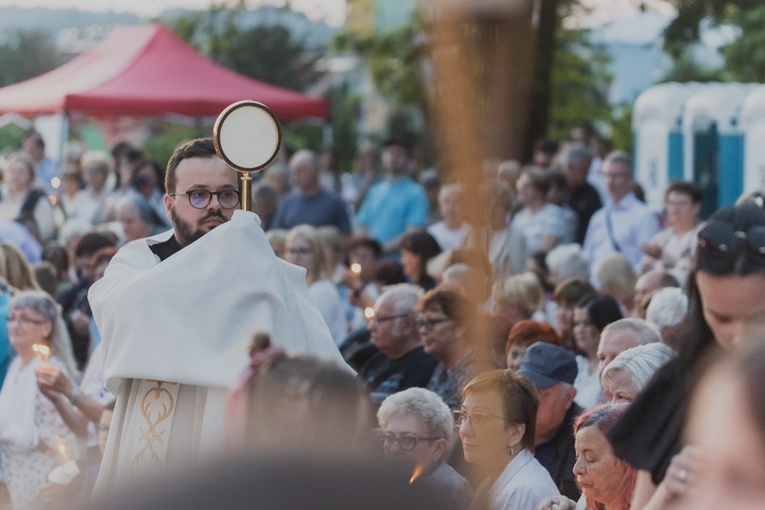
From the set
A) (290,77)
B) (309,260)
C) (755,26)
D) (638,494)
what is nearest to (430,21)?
(638,494)

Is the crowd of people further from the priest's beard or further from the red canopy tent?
the red canopy tent

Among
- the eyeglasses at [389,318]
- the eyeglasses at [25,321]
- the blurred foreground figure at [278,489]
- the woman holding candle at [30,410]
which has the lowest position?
the woman holding candle at [30,410]

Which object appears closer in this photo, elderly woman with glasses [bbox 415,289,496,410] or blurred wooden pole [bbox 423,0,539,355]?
blurred wooden pole [bbox 423,0,539,355]

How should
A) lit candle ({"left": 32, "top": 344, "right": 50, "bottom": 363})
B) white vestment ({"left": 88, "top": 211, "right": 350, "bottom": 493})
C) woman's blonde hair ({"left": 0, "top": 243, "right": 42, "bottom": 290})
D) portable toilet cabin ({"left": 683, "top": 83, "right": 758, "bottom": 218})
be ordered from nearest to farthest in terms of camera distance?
white vestment ({"left": 88, "top": 211, "right": 350, "bottom": 493})
lit candle ({"left": 32, "top": 344, "right": 50, "bottom": 363})
woman's blonde hair ({"left": 0, "top": 243, "right": 42, "bottom": 290})
portable toilet cabin ({"left": 683, "top": 83, "right": 758, "bottom": 218})

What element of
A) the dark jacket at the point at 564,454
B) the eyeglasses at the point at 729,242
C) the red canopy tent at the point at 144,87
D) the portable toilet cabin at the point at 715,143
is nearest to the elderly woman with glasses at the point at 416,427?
the dark jacket at the point at 564,454

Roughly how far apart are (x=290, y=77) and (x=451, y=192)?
1165 inches

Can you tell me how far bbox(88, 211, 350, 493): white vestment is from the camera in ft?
11.0

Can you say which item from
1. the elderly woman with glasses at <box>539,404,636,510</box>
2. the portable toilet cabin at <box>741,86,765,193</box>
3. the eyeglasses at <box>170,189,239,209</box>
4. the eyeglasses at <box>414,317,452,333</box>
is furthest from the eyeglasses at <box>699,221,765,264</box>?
the portable toilet cabin at <box>741,86,765,193</box>

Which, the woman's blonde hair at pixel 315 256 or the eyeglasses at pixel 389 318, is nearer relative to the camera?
the eyeglasses at pixel 389 318

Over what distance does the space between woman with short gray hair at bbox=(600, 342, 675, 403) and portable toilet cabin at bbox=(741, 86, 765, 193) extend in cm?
673

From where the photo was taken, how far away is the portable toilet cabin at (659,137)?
13188 millimetres

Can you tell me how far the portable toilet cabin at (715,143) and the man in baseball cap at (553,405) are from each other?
7.14 m

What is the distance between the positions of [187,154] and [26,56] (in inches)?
1720

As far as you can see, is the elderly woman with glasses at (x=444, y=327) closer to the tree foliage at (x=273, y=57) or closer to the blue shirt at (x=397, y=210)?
the blue shirt at (x=397, y=210)
